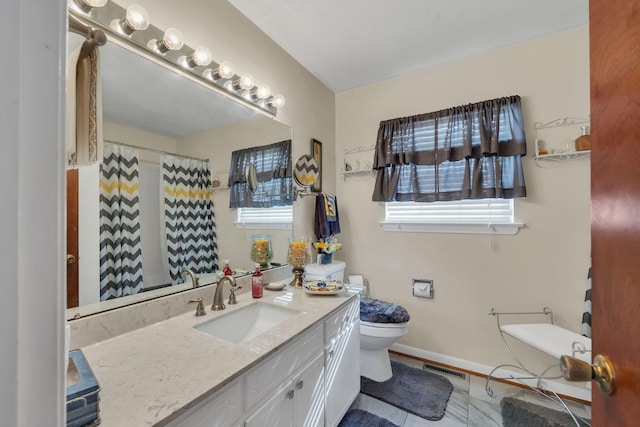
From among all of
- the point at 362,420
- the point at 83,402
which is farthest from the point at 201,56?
the point at 362,420

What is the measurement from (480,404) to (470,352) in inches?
16.4

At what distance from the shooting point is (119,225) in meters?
1.14

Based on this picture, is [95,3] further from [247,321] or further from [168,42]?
A: [247,321]

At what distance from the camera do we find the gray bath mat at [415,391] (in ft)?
5.72

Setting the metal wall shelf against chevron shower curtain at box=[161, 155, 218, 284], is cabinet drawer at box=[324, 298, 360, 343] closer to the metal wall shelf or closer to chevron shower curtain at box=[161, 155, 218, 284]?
chevron shower curtain at box=[161, 155, 218, 284]

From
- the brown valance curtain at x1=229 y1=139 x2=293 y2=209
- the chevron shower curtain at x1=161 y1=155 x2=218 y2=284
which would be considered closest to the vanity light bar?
the brown valance curtain at x1=229 y1=139 x2=293 y2=209

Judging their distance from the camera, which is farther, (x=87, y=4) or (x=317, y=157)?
(x=317, y=157)

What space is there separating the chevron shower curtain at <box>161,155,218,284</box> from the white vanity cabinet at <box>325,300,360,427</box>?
2.50ft

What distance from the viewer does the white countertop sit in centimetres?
69

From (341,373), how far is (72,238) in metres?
1.43

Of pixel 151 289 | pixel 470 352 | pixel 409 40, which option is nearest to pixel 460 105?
pixel 409 40

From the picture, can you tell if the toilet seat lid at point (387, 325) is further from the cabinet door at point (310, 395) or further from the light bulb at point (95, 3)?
the light bulb at point (95, 3)

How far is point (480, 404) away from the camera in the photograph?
5.90 feet

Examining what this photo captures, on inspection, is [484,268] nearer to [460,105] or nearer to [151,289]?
[460,105]
